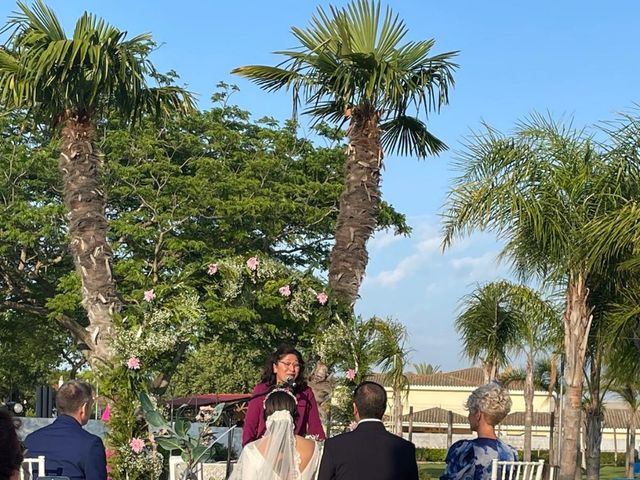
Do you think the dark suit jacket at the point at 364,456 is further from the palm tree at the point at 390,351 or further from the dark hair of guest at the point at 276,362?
the palm tree at the point at 390,351

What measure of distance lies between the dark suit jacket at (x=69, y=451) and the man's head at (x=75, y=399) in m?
0.04

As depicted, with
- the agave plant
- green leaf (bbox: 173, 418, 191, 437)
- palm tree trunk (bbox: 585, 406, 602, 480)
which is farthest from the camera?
palm tree trunk (bbox: 585, 406, 602, 480)

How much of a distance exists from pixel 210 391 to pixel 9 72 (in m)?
44.2

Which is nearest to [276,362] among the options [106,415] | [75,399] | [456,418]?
[75,399]

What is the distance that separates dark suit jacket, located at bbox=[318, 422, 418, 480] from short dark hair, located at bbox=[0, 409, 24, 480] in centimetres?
263

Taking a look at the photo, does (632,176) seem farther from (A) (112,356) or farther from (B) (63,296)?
(B) (63,296)

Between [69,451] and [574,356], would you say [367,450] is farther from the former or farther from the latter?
[574,356]

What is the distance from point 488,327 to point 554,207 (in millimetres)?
16439

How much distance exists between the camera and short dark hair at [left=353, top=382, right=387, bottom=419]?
5.98m

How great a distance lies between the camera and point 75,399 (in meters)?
5.97

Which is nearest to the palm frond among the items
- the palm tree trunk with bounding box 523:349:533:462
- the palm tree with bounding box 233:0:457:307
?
the palm tree with bounding box 233:0:457:307

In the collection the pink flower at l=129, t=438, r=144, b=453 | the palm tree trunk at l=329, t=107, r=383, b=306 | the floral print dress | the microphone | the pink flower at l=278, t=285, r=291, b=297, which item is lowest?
the pink flower at l=129, t=438, r=144, b=453

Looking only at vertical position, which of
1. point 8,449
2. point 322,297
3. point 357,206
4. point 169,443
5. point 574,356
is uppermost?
point 357,206

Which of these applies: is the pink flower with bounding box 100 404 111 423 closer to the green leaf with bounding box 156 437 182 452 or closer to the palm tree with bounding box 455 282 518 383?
the green leaf with bounding box 156 437 182 452
